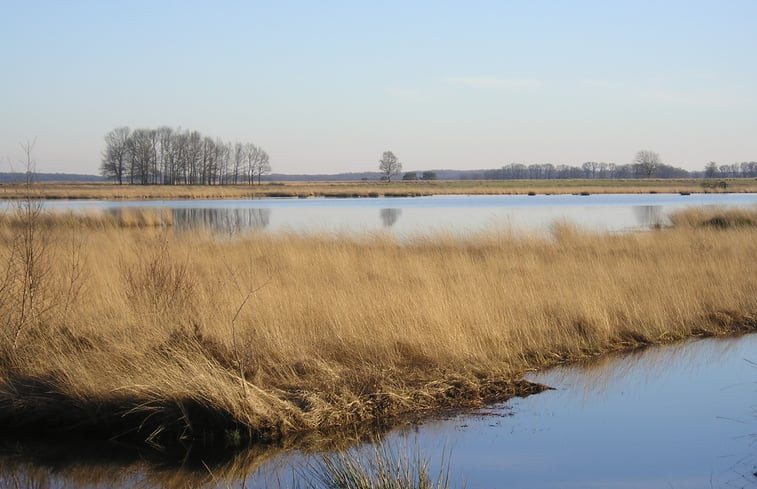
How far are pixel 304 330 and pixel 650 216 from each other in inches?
963

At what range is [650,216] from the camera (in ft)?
96.9

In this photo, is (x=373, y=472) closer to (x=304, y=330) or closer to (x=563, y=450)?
(x=563, y=450)

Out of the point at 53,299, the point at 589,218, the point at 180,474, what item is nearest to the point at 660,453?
the point at 180,474

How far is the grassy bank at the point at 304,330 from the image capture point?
249 inches

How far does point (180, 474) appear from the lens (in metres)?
5.55

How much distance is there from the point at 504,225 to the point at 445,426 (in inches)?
480

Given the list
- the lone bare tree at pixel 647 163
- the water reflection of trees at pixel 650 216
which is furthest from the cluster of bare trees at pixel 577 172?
the water reflection of trees at pixel 650 216

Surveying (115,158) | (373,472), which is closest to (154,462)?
(373,472)

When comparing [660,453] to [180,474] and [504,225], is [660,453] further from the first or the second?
[504,225]

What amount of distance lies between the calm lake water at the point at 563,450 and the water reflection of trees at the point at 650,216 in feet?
57.2

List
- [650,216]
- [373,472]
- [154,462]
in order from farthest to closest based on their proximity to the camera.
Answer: [650,216] < [154,462] < [373,472]

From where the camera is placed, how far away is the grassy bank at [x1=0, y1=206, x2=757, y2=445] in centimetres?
632

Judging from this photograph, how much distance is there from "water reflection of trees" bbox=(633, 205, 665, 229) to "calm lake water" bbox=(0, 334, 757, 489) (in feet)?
57.2

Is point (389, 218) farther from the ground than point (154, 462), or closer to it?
farther from the ground
